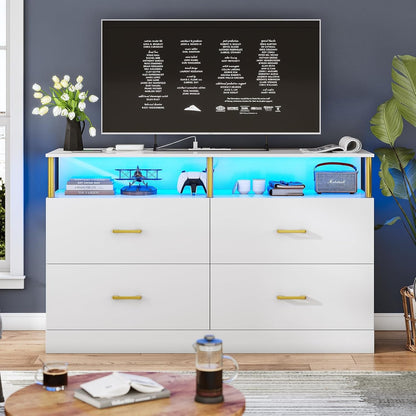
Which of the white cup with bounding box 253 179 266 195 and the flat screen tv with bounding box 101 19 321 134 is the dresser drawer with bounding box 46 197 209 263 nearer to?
the white cup with bounding box 253 179 266 195

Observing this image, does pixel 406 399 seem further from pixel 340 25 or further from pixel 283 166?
pixel 340 25

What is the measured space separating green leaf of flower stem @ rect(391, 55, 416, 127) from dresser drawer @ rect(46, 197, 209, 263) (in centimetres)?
115

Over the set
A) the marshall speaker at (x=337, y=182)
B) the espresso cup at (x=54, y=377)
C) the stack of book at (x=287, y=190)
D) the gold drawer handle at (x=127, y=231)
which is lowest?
the espresso cup at (x=54, y=377)

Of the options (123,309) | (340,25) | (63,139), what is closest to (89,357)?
(123,309)

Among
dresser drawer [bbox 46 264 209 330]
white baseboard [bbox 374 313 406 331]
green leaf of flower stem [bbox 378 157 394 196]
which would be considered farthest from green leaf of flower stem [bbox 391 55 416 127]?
dresser drawer [bbox 46 264 209 330]

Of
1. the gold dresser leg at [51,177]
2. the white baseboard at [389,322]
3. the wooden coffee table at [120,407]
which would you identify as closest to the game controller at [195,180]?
the gold dresser leg at [51,177]

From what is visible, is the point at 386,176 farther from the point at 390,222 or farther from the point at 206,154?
the point at 206,154

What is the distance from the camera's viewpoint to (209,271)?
4.49 meters

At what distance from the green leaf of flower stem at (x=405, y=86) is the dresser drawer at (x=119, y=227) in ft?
3.78

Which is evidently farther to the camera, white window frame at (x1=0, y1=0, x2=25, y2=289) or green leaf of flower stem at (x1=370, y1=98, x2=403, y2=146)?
white window frame at (x1=0, y1=0, x2=25, y2=289)

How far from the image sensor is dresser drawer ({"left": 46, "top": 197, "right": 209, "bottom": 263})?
446cm

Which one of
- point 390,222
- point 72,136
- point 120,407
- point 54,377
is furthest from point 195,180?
point 120,407

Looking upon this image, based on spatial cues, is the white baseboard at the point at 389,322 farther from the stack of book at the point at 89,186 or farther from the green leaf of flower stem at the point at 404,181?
the stack of book at the point at 89,186

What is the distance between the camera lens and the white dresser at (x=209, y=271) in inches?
176
